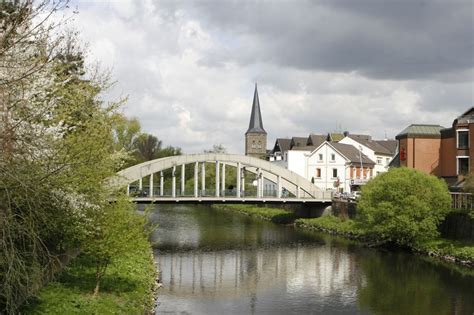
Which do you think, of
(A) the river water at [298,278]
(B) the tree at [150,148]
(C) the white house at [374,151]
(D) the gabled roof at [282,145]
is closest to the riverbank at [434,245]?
(A) the river water at [298,278]

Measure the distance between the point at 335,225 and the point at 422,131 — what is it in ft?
30.9

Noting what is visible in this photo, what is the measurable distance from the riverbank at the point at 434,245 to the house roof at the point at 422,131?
7.79 m

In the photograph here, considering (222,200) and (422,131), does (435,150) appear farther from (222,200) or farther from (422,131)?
(222,200)

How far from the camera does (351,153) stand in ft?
201

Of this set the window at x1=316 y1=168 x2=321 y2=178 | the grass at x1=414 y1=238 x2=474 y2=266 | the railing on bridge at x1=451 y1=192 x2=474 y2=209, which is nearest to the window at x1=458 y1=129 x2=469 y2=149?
the railing on bridge at x1=451 y1=192 x2=474 y2=209

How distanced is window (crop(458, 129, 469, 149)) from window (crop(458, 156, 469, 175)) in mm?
819

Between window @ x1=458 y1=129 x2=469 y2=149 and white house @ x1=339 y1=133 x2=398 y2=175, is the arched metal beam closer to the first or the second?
window @ x1=458 y1=129 x2=469 y2=149

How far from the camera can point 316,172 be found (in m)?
60.8

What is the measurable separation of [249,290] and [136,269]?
4.57 metres

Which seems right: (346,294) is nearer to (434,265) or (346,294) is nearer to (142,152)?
(434,265)

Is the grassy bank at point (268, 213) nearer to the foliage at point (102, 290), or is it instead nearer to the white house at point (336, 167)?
the white house at point (336, 167)

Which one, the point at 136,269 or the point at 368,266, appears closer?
the point at 136,269

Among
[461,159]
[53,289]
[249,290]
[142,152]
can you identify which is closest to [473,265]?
[249,290]

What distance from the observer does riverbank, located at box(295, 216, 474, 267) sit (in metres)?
28.9
